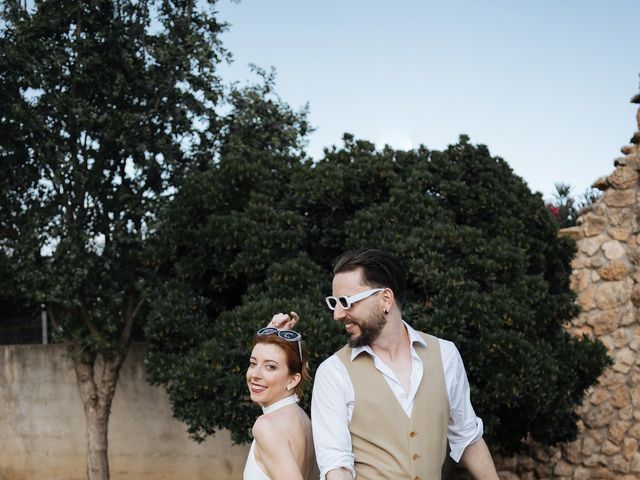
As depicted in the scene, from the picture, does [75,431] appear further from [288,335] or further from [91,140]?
[288,335]

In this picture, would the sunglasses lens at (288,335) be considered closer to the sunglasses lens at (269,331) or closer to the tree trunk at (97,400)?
the sunglasses lens at (269,331)

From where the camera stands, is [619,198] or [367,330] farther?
[619,198]

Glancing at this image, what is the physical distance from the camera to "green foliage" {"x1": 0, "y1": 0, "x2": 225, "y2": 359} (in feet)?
30.5

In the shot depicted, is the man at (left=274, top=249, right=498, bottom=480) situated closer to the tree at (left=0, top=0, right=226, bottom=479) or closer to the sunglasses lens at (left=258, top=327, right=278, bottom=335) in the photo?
the sunglasses lens at (left=258, top=327, right=278, bottom=335)

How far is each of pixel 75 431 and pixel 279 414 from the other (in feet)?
27.9

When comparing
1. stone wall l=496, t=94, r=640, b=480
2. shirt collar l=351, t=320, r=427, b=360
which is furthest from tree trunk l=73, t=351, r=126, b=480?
shirt collar l=351, t=320, r=427, b=360

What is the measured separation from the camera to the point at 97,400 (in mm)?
10094

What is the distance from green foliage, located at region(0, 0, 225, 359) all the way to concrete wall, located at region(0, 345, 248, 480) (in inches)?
44.0

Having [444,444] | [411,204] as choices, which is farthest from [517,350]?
[444,444]

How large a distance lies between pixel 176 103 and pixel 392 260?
7159 millimetres

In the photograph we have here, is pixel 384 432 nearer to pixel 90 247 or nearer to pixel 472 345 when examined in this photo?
pixel 472 345

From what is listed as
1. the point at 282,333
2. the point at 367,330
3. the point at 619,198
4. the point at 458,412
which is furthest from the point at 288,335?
the point at 619,198

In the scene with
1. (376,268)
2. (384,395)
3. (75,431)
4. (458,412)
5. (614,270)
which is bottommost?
(75,431)

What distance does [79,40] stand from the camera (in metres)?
9.33
